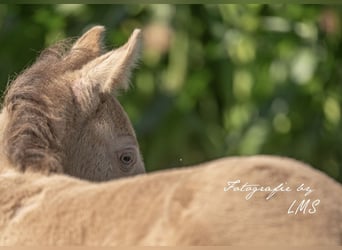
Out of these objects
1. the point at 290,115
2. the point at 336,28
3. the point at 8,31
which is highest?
the point at 8,31

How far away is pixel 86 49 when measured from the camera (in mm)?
3145

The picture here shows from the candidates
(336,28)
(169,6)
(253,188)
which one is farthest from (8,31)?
(253,188)

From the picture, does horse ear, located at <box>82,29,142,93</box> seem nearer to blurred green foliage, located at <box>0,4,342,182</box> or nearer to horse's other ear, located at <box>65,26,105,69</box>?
horse's other ear, located at <box>65,26,105,69</box>

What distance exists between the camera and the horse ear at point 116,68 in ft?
9.53

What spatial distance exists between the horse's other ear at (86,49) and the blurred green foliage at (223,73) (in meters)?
1.45

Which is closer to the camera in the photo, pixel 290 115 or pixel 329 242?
pixel 329 242

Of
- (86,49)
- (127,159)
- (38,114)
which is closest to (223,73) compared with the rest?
(86,49)

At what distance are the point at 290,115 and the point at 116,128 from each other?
3.35 meters

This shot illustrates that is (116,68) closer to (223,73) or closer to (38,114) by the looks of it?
(38,114)

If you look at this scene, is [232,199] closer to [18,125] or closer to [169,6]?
[18,125]

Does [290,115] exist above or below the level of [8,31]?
below

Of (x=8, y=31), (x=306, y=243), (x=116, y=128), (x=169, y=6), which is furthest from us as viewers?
(x=169, y=6)

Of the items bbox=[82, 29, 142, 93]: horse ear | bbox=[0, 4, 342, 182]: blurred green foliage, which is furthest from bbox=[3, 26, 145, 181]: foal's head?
bbox=[0, 4, 342, 182]: blurred green foliage

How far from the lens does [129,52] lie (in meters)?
2.90
